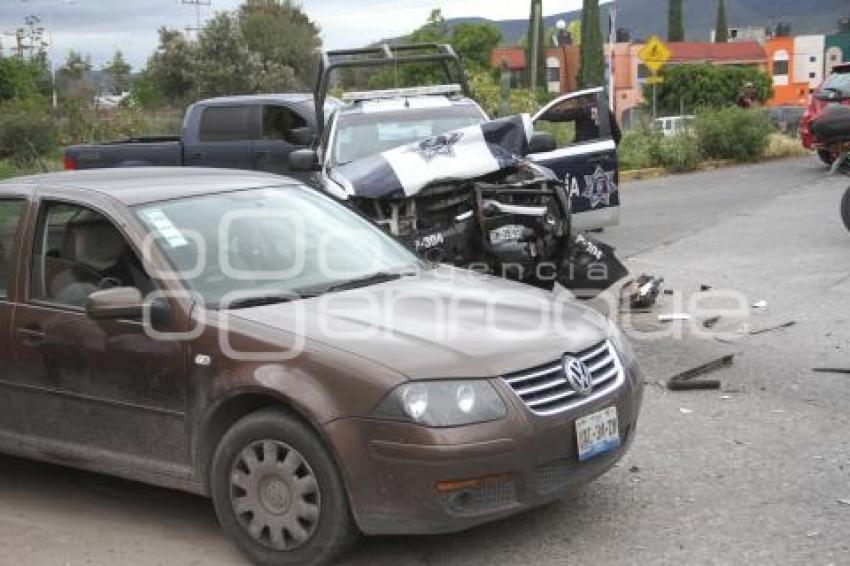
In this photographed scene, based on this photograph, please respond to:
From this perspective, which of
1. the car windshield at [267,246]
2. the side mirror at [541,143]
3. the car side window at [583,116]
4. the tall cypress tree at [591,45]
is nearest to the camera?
the car windshield at [267,246]

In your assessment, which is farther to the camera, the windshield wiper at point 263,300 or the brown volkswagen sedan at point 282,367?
the windshield wiper at point 263,300

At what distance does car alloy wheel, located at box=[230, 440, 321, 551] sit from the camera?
4211 millimetres

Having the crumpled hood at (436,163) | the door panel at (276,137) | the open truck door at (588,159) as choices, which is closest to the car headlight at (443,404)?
the crumpled hood at (436,163)

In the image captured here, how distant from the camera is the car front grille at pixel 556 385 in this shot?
13.8 feet

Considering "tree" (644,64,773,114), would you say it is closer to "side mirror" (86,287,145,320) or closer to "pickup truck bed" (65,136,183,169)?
"pickup truck bed" (65,136,183,169)

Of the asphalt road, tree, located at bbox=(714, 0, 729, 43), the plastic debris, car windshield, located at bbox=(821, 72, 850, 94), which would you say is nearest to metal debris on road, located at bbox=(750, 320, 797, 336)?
the asphalt road

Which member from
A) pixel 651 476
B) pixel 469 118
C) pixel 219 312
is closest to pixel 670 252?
pixel 469 118

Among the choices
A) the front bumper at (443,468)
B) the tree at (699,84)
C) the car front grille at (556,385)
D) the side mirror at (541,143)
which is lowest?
the front bumper at (443,468)

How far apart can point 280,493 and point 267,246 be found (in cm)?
132

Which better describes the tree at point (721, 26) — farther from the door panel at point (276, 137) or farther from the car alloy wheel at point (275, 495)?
the car alloy wheel at point (275, 495)

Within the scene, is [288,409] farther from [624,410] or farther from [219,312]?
[624,410]

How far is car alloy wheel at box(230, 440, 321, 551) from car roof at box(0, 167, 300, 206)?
1406mm

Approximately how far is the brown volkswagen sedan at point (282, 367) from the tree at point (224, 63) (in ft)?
156

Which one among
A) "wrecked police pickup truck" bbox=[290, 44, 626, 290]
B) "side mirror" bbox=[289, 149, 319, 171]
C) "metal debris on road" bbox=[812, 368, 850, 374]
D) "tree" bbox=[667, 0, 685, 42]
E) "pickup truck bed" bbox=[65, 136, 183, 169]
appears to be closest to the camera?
"metal debris on road" bbox=[812, 368, 850, 374]
